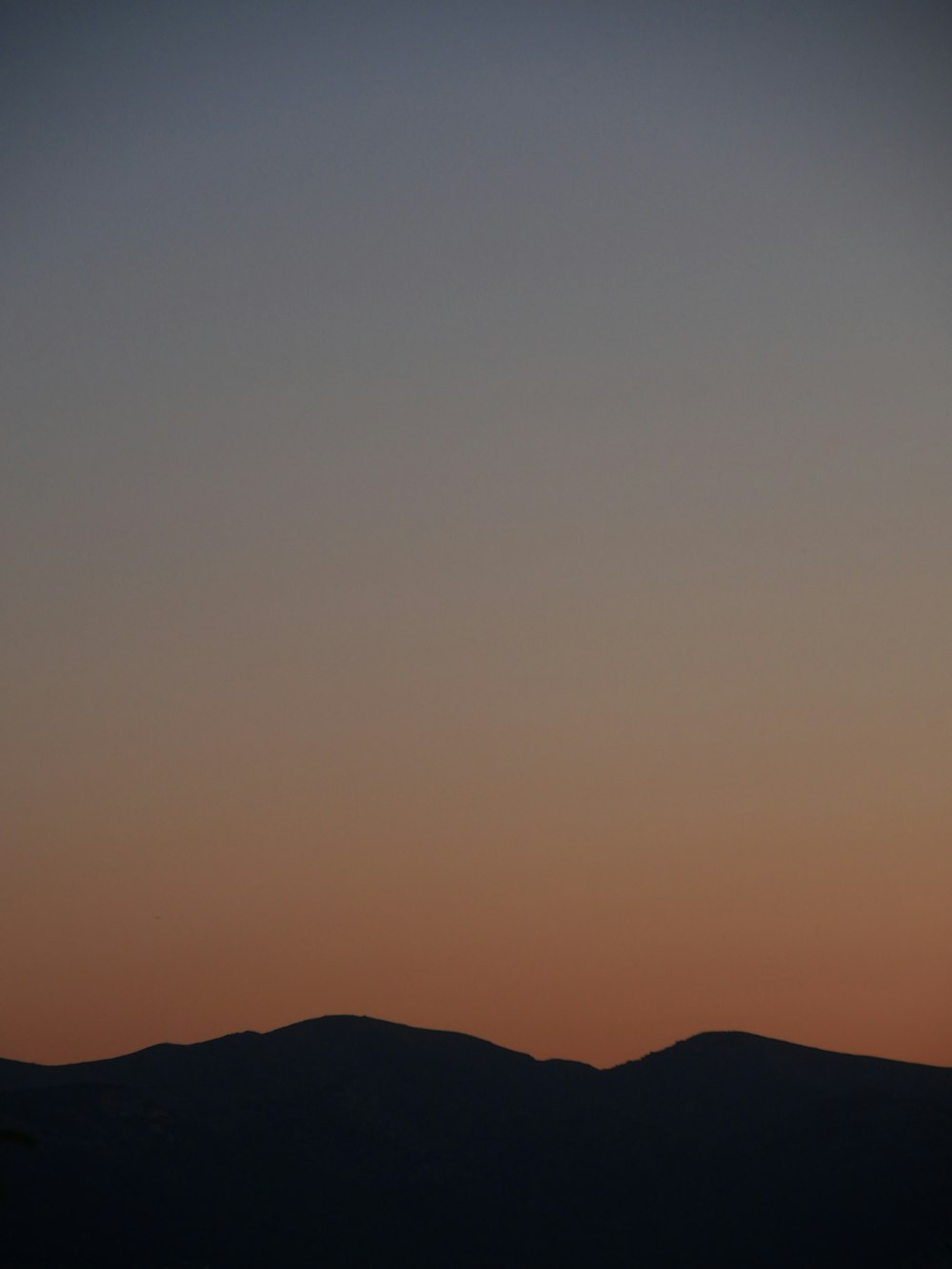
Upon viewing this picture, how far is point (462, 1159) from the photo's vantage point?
179 meters

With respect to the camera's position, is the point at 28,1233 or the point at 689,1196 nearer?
the point at 28,1233

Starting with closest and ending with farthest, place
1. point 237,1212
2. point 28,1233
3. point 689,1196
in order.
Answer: point 28,1233, point 237,1212, point 689,1196

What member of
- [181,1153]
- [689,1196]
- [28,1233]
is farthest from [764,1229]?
[28,1233]

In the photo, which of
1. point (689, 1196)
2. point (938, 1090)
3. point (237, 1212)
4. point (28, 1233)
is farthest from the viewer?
point (938, 1090)

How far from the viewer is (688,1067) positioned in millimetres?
196375

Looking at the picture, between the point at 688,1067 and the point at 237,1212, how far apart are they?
2398 inches

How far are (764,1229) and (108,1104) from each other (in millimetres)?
66103

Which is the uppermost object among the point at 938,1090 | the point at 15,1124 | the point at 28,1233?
the point at 938,1090

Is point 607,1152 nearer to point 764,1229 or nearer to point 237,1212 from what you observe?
point 764,1229

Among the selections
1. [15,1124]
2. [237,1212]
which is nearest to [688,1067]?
[237,1212]

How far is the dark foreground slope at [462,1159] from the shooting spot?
154 meters

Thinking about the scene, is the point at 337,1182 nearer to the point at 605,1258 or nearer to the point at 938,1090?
the point at 605,1258

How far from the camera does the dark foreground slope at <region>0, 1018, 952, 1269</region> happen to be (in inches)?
6058

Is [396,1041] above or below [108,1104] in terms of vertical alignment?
above
